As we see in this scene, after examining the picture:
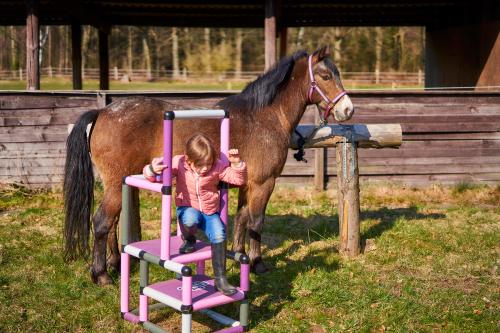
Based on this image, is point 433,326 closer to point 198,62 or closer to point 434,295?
point 434,295

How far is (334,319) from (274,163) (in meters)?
1.69

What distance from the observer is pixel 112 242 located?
19.4ft

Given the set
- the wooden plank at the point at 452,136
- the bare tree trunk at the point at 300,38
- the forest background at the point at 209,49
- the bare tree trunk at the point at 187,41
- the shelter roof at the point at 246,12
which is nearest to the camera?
the wooden plank at the point at 452,136

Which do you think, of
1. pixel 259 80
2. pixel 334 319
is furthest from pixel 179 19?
pixel 334 319

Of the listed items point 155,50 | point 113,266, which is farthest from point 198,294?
point 155,50

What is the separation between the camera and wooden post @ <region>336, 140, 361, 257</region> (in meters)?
6.52

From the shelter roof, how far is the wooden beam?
14.8ft

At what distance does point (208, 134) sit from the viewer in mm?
5727

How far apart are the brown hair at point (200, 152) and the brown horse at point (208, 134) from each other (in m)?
1.30

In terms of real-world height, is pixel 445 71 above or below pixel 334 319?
above

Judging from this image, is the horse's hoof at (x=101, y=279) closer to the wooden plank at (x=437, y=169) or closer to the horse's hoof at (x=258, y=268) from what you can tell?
the horse's hoof at (x=258, y=268)

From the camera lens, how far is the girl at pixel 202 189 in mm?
4309

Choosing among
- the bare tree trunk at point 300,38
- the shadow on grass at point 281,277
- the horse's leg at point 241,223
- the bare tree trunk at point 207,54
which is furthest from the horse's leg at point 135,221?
the bare tree trunk at point 207,54

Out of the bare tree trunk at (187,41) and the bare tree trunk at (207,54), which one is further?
the bare tree trunk at (187,41)
